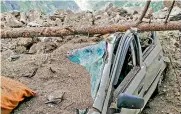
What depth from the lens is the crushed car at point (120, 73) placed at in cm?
468

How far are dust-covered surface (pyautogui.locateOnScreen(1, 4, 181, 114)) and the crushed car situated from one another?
0.46 metres

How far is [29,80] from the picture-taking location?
840 cm

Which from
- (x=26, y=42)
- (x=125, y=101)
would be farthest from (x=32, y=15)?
(x=125, y=101)

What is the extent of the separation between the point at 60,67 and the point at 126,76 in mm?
4027

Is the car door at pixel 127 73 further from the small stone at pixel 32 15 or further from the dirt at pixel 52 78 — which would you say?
the small stone at pixel 32 15

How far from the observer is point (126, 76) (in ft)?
18.8

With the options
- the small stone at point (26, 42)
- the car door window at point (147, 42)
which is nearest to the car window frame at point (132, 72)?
the car door window at point (147, 42)

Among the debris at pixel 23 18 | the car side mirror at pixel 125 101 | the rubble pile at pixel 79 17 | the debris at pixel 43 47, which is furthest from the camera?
the debris at pixel 23 18

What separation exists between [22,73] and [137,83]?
385cm

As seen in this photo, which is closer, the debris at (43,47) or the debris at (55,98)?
the debris at (55,98)

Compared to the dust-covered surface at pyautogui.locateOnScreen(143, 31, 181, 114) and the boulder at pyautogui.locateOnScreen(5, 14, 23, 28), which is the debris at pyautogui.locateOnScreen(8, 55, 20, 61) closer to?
the boulder at pyautogui.locateOnScreen(5, 14, 23, 28)

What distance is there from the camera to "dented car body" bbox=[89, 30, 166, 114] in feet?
15.3

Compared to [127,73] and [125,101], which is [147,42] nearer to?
[127,73]

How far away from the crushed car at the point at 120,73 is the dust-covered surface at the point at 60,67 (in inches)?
17.9
